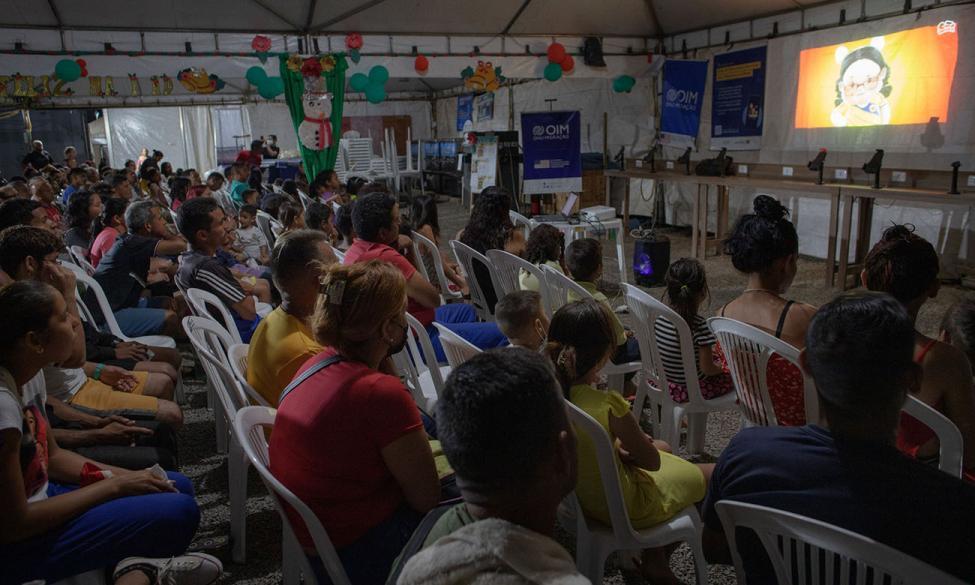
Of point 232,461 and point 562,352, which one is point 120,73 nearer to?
point 232,461

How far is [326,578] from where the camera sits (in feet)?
4.86

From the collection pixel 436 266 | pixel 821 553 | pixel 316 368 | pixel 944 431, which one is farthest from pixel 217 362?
pixel 436 266

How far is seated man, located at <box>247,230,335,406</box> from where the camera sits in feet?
6.53

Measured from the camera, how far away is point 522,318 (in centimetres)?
230

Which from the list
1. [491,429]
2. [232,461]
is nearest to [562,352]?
[491,429]

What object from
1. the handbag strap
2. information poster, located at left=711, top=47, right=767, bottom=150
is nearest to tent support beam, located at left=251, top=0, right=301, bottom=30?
information poster, located at left=711, top=47, right=767, bottom=150

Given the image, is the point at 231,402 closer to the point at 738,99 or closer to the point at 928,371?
the point at 928,371

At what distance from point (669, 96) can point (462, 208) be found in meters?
5.02

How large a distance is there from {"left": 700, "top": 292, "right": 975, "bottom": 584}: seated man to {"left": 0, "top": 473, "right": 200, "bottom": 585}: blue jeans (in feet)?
4.59

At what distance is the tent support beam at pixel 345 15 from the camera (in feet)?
24.8

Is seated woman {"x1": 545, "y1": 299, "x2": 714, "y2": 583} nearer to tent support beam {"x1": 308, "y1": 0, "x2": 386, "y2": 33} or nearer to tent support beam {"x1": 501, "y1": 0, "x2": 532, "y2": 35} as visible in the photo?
tent support beam {"x1": 308, "y1": 0, "x2": 386, "y2": 33}

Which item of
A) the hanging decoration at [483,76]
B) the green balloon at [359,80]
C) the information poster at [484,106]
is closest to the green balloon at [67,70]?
the green balloon at [359,80]

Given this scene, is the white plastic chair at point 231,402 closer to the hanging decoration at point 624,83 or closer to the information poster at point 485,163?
the information poster at point 485,163

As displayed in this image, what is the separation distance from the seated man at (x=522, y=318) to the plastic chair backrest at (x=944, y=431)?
1124mm
